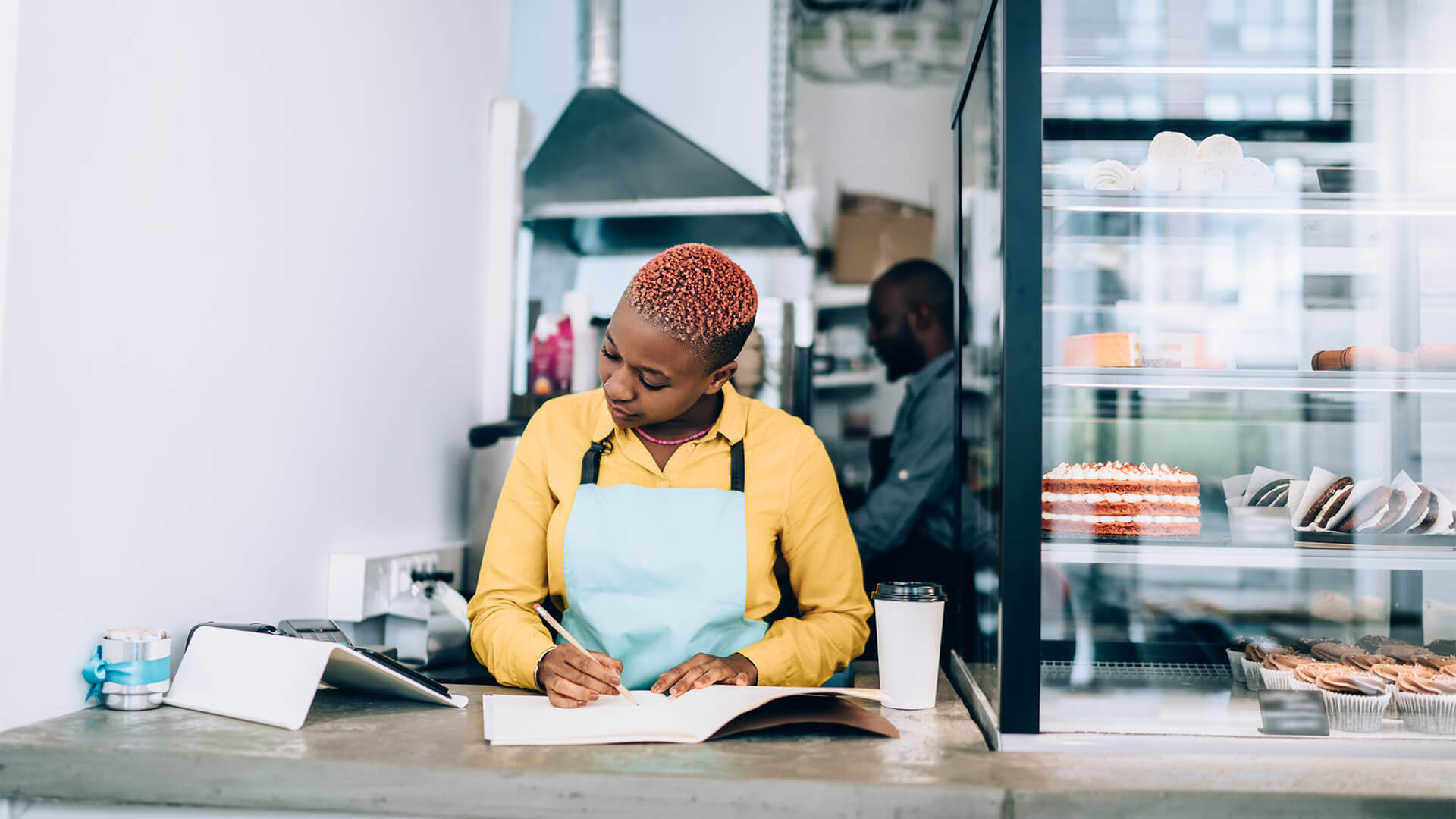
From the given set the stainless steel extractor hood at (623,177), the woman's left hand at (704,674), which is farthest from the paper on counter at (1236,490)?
the stainless steel extractor hood at (623,177)

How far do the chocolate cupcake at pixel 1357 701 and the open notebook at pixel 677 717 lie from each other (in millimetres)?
606

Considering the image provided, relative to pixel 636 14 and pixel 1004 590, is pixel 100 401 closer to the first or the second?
pixel 1004 590

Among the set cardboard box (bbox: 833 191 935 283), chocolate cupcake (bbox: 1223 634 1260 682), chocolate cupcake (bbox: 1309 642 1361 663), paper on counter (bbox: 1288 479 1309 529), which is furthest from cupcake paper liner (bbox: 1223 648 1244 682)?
cardboard box (bbox: 833 191 935 283)

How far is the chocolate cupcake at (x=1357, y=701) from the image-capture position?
1.37 meters

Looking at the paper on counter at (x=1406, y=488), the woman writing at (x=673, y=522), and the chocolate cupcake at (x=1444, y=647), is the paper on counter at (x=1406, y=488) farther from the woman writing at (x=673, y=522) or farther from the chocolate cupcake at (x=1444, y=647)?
the woman writing at (x=673, y=522)

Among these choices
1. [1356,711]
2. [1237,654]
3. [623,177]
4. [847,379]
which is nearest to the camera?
[1356,711]

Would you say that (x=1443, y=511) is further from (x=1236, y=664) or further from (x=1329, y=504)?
(x=1236, y=664)

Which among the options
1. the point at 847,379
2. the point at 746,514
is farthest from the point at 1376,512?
the point at 847,379

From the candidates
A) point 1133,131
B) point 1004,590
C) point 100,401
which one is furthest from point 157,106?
point 1133,131

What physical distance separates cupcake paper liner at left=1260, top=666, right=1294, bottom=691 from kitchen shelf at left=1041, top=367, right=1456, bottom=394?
1.47ft

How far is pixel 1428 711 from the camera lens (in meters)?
1.40

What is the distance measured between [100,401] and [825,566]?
1.15 metres

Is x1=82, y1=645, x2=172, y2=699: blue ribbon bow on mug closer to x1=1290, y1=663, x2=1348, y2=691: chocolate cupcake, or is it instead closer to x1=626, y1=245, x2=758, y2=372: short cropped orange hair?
x1=626, y1=245, x2=758, y2=372: short cropped orange hair

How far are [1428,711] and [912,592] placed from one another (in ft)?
2.37
